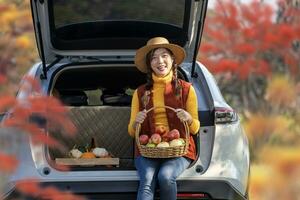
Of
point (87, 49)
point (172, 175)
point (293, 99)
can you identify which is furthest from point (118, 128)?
point (293, 99)

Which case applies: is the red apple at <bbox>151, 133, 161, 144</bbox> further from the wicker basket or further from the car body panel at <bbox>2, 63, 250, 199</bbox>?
the car body panel at <bbox>2, 63, 250, 199</bbox>

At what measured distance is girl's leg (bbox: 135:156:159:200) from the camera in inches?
191

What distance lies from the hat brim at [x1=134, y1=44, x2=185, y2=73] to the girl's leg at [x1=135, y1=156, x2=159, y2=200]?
2.17 ft

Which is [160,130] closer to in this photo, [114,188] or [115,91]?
[114,188]

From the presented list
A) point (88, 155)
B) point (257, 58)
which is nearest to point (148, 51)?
point (88, 155)

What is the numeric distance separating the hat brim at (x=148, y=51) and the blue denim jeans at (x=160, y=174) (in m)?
0.67

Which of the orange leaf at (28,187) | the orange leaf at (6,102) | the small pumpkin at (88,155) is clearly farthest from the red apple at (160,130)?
the orange leaf at (6,102)

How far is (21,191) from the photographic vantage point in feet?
15.5

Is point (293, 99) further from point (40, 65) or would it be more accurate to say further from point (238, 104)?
point (40, 65)

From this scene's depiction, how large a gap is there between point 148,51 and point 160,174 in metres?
0.87

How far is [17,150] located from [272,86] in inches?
378

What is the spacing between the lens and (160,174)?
194 inches

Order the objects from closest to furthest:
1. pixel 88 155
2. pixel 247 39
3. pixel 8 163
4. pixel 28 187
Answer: pixel 8 163 < pixel 28 187 < pixel 88 155 < pixel 247 39

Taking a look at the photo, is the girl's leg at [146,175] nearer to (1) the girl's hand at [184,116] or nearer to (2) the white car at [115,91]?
(2) the white car at [115,91]
